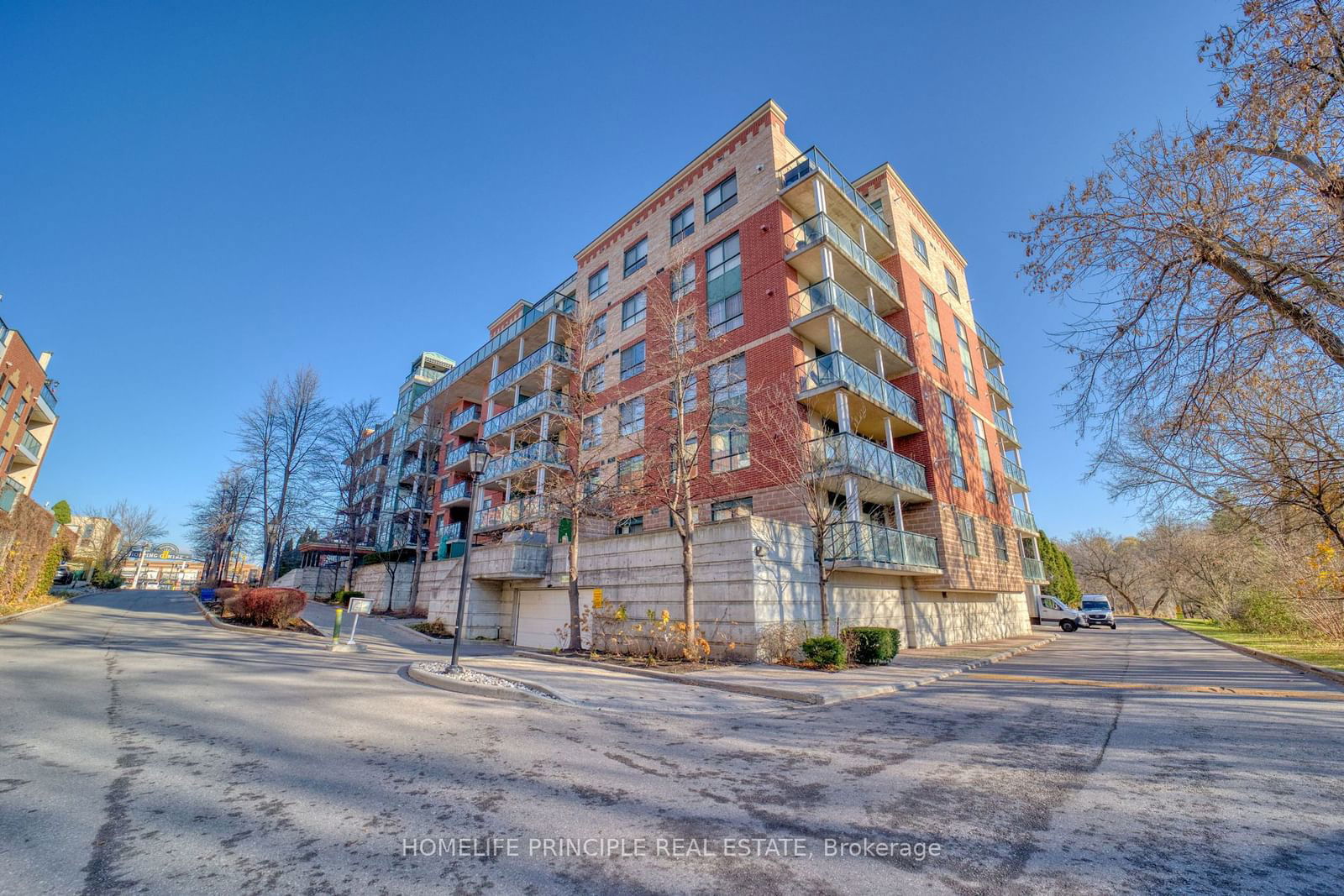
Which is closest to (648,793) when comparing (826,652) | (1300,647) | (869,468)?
(826,652)

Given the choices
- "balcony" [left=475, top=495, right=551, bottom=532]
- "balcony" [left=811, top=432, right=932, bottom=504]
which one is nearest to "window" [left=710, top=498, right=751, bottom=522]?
"balcony" [left=811, top=432, right=932, bottom=504]

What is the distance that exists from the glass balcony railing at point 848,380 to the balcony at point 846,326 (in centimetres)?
58

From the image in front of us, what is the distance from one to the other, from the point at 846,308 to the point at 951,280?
1345 cm

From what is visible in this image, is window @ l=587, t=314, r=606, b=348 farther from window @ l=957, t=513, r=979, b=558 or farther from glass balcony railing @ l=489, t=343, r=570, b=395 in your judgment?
window @ l=957, t=513, r=979, b=558

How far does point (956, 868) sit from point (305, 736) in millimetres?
6108

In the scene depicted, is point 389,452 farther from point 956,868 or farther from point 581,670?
point 956,868

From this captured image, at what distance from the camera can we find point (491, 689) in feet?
29.3

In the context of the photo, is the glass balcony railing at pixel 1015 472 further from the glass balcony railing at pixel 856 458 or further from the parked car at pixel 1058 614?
the glass balcony railing at pixel 856 458

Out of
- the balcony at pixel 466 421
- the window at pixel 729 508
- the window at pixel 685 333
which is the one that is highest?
the balcony at pixel 466 421

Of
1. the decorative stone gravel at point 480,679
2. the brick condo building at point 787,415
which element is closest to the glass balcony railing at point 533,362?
the brick condo building at point 787,415

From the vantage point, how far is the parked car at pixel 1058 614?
1238 inches

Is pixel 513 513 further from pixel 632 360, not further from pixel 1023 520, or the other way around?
pixel 1023 520

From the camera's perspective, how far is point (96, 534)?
5159 cm

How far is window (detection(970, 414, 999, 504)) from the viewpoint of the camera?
79.1 feet
